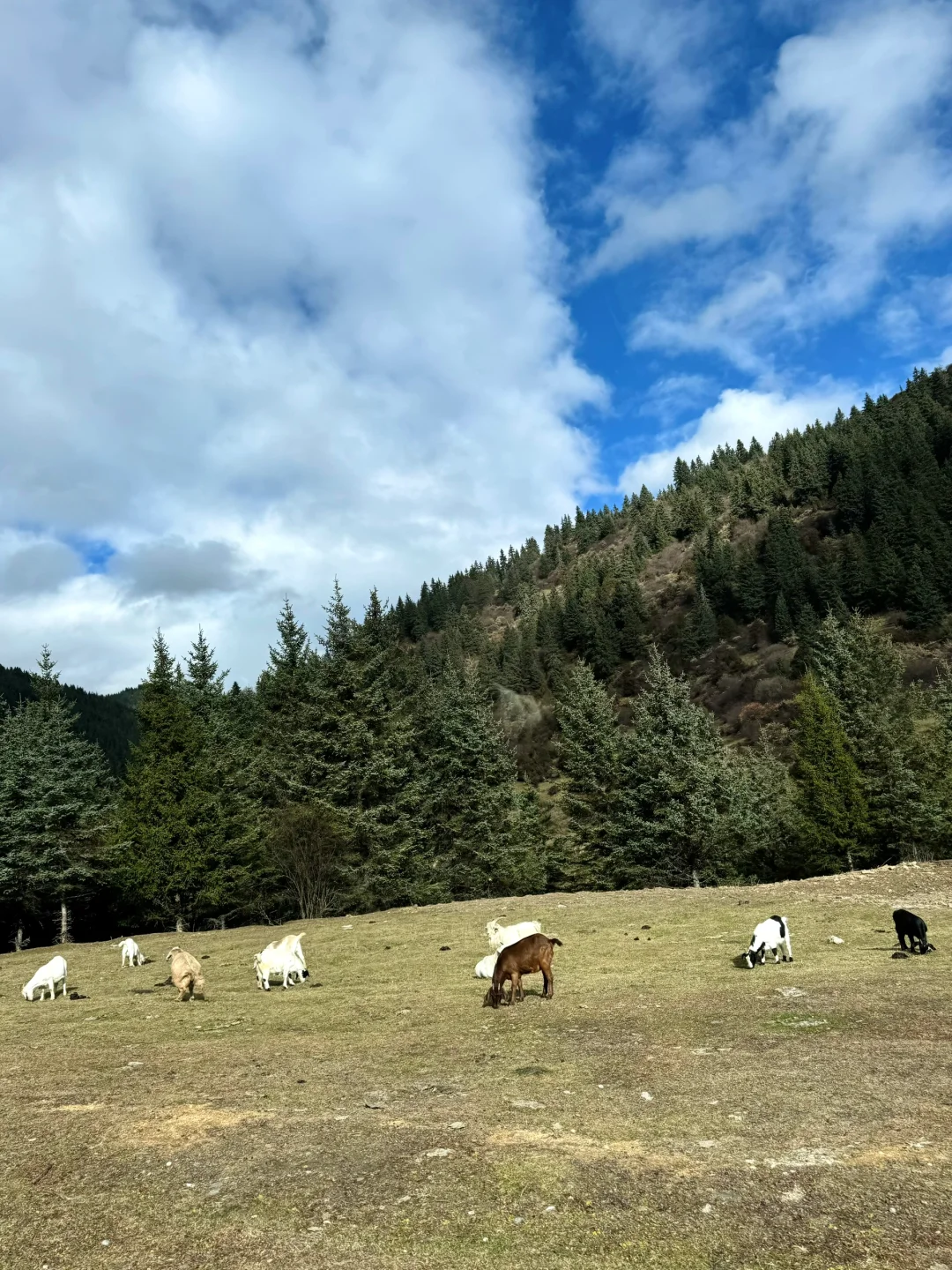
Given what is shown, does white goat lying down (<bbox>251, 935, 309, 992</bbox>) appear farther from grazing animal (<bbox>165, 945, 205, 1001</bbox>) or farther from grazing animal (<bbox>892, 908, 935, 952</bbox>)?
grazing animal (<bbox>892, 908, 935, 952</bbox>)

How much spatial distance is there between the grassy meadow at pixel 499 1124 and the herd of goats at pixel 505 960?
43cm

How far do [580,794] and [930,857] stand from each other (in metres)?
19.6

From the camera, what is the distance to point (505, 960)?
13023 mm

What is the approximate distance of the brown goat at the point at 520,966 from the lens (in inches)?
505

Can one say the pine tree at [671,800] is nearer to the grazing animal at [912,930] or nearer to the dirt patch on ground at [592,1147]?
the grazing animal at [912,930]

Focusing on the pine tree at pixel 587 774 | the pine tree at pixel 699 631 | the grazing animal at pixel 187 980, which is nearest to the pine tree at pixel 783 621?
the pine tree at pixel 699 631

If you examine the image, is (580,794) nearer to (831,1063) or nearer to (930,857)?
(930,857)

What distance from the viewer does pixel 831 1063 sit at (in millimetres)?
8789

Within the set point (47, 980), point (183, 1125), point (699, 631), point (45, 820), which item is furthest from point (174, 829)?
point (699, 631)

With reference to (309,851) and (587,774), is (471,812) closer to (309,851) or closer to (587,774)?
(587,774)

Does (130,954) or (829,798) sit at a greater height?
(829,798)

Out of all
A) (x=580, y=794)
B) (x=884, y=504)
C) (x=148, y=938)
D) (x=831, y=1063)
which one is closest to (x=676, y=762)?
(x=580, y=794)

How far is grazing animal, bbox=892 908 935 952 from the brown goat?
7.44 meters

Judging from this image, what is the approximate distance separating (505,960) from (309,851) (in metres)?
20.8
